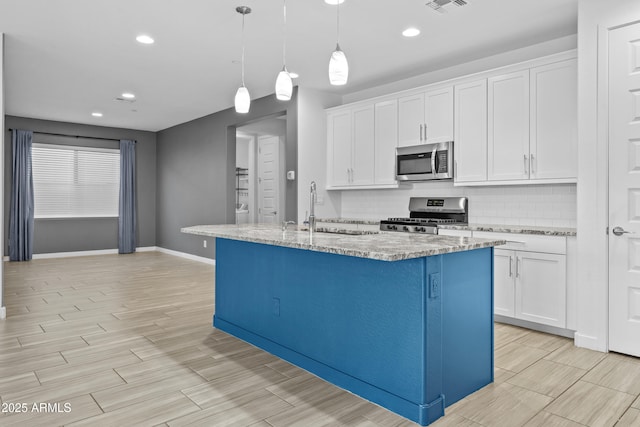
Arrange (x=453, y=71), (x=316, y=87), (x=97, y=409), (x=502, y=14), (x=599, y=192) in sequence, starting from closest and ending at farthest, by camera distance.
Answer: (x=97, y=409)
(x=599, y=192)
(x=502, y=14)
(x=453, y=71)
(x=316, y=87)

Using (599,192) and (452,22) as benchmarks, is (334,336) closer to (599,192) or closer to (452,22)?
(599,192)

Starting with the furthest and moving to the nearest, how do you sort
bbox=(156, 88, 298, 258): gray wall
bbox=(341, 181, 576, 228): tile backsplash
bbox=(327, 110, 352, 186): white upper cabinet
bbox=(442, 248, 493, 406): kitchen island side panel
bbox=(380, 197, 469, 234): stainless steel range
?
bbox=(156, 88, 298, 258): gray wall < bbox=(327, 110, 352, 186): white upper cabinet < bbox=(380, 197, 469, 234): stainless steel range < bbox=(341, 181, 576, 228): tile backsplash < bbox=(442, 248, 493, 406): kitchen island side panel

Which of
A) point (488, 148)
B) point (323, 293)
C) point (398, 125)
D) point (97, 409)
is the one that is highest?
point (398, 125)

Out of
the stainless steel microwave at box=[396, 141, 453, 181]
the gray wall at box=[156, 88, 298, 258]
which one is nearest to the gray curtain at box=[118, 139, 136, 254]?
the gray wall at box=[156, 88, 298, 258]

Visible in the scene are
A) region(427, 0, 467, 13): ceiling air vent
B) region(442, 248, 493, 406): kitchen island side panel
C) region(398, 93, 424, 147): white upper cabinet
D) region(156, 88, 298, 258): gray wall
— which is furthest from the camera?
region(156, 88, 298, 258): gray wall

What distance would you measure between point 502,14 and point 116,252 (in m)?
8.22

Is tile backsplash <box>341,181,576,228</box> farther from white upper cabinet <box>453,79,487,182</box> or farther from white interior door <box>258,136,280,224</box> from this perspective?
white interior door <box>258,136,280,224</box>

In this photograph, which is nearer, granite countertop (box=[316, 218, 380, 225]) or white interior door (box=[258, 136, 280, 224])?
granite countertop (box=[316, 218, 380, 225])

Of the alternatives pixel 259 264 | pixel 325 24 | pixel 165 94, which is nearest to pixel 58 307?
pixel 259 264

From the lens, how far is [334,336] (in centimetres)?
259

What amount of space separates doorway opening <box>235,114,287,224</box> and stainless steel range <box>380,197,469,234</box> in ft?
10.6

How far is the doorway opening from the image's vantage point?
26.6 feet

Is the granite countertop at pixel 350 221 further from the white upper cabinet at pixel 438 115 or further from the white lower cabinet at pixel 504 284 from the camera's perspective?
the white lower cabinet at pixel 504 284

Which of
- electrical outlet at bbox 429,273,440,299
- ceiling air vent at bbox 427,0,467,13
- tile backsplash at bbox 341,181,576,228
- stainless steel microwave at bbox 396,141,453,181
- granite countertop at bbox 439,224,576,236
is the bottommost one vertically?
electrical outlet at bbox 429,273,440,299
